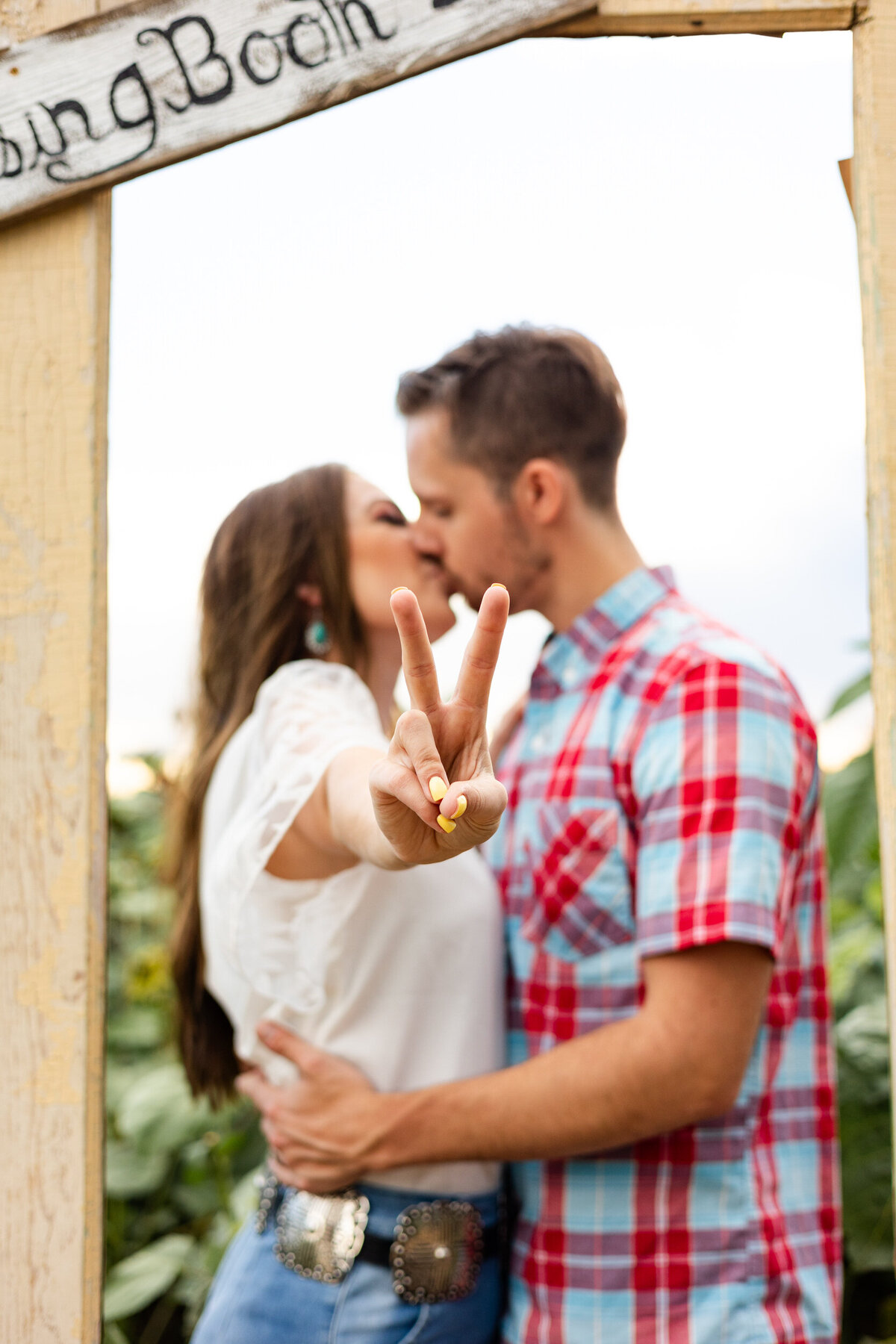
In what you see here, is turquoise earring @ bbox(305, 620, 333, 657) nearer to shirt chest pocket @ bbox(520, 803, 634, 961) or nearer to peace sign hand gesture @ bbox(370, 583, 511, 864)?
shirt chest pocket @ bbox(520, 803, 634, 961)

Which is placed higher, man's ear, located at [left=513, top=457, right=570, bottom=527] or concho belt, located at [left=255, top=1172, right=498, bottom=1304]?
man's ear, located at [left=513, top=457, right=570, bottom=527]

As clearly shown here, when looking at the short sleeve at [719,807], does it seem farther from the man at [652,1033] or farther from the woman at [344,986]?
the woman at [344,986]

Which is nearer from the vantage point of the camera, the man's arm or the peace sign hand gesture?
the peace sign hand gesture

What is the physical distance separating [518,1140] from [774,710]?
0.63m

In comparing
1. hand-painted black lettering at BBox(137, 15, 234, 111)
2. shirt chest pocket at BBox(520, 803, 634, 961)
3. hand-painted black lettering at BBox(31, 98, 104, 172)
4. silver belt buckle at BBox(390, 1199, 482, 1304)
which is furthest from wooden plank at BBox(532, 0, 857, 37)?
silver belt buckle at BBox(390, 1199, 482, 1304)

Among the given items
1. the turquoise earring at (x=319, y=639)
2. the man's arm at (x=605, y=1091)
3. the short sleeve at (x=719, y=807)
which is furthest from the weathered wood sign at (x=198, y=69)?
the man's arm at (x=605, y=1091)

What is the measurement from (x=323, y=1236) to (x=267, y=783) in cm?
60

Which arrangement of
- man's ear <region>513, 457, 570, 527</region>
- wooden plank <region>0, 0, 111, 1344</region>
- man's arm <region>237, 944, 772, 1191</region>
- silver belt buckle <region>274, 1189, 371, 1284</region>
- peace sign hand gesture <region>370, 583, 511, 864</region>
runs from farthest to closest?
man's ear <region>513, 457, 570, 527</region> < silver belt buckle <region>274, 1189, 371, 1284</region> < man's arm <region>237, 944, 772, 1191</region> < wooden plank <region>0, 0, 111, 1344</region> < peace sign hand gesture <region>370, 583, 511, 864</region>

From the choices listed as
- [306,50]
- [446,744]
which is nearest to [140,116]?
[306,50]

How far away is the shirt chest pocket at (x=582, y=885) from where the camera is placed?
1.61 metres

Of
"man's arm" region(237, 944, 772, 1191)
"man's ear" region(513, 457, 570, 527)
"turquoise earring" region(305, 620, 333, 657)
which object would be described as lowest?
"man's arm" region(237, 944, 772, 1191)

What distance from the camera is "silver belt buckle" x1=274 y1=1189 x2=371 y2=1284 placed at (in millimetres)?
1547

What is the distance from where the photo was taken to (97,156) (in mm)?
1190

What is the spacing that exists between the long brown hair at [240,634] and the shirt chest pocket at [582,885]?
1.73 ft
